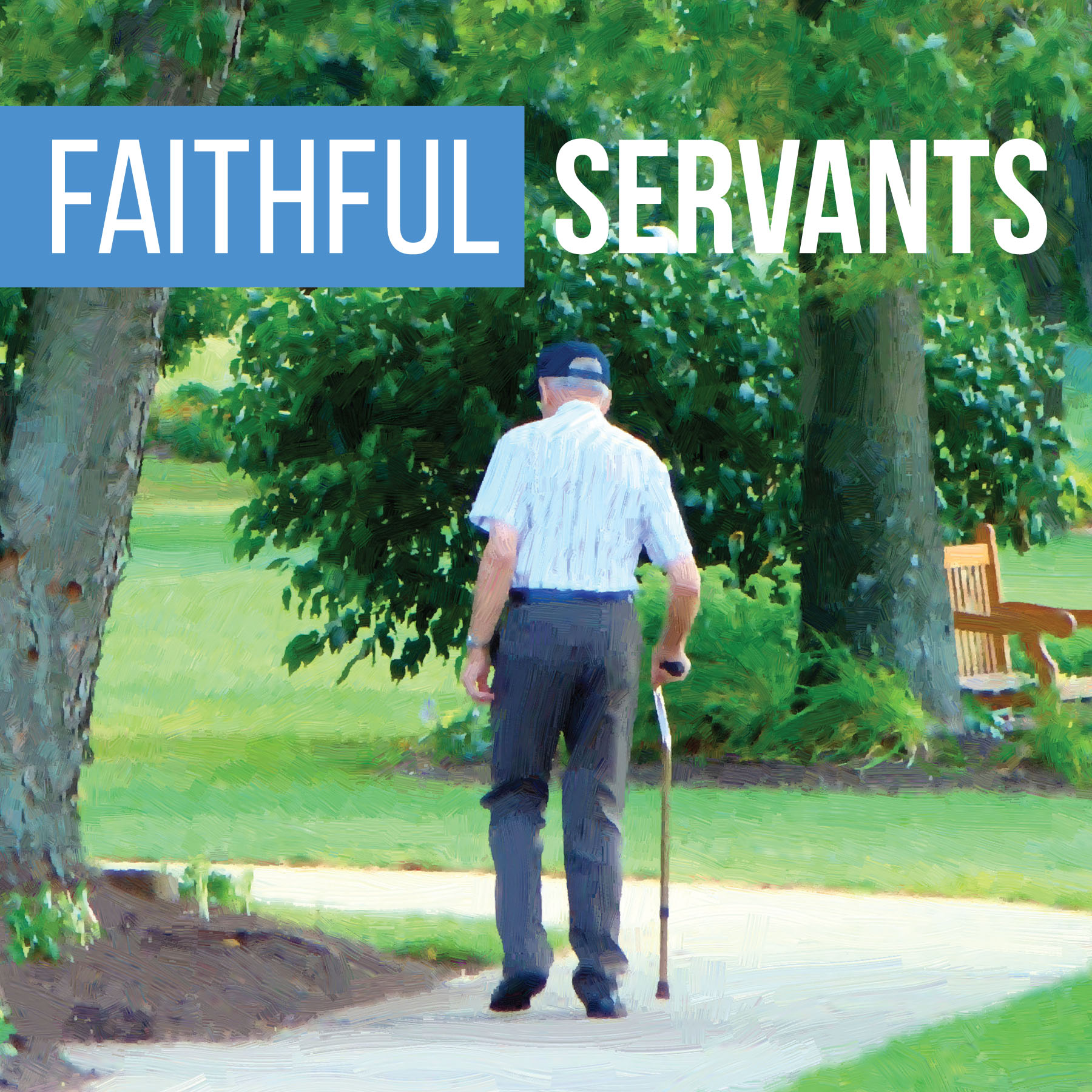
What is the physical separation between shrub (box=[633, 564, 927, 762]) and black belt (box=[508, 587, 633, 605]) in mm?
5817

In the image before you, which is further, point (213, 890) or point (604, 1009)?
point (213, 890)

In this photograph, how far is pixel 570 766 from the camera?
620 centimetres

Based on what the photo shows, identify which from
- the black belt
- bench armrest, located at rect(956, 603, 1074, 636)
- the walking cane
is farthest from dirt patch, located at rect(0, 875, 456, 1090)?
bench armrest, located at rect(956, 603, 1074, 636)

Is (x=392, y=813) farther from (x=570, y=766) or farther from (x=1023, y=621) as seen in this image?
(x=570, y=766)

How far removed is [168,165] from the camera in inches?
323

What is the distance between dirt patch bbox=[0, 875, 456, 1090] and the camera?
581 centimetres

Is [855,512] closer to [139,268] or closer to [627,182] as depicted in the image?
[627,182]

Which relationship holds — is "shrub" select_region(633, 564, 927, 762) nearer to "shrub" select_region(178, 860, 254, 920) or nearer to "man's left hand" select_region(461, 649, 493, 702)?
"shrub" select_region(178, 860, 254, 920)

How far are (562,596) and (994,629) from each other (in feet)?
22.9

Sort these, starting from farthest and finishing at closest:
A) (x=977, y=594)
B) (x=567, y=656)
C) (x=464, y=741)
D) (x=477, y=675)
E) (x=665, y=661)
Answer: (x=977, y=594), (x=464, y=741), (x=665, y=661), (x=477, y=675), (x=567, y=656)

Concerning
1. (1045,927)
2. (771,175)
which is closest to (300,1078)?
(1045,927)

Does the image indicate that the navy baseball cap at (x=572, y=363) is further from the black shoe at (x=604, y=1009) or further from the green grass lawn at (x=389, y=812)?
the green grass lawn at (x=389, y=812)

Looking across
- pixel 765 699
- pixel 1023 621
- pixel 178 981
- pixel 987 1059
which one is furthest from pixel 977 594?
pixel 178 981

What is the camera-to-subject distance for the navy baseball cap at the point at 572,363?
6340 mm
